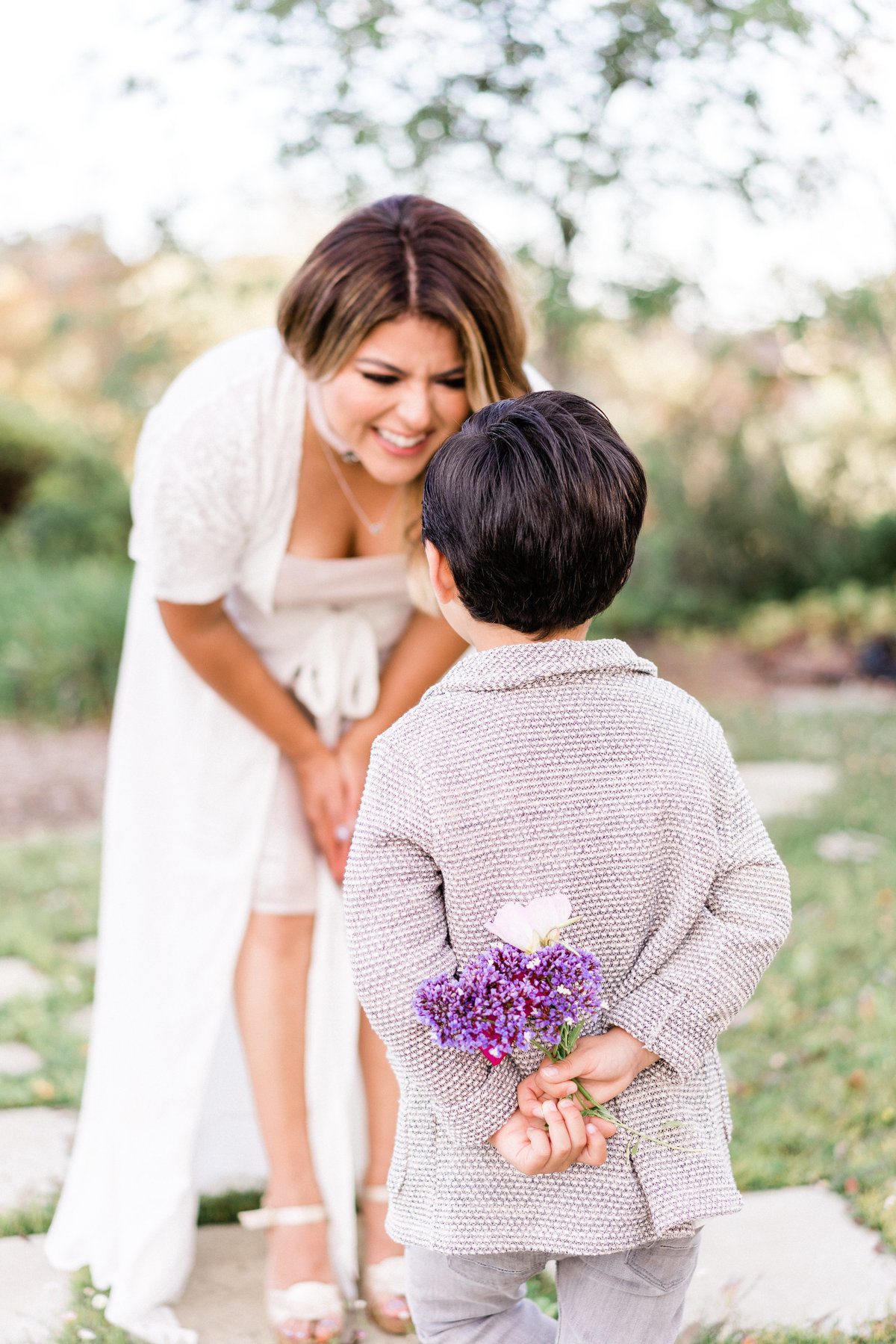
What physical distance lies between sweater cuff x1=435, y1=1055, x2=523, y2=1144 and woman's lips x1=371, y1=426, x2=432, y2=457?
3.10ft

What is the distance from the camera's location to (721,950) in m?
1.37

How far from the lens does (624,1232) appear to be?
1.38 metres

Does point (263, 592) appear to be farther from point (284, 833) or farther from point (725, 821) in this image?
point (725, 821)

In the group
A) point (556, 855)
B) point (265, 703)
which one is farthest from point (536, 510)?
point (265, 703)

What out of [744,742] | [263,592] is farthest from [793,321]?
[263,592]

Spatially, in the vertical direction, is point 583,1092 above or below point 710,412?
below

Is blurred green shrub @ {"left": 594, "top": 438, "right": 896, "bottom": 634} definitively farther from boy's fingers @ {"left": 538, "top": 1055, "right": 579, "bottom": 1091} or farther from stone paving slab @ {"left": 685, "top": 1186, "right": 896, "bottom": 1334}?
boy's fingers @ {"left": 538, "top": 1055, "right": 579, "bottom": 1091}

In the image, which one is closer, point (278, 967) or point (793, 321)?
point (278, 967)

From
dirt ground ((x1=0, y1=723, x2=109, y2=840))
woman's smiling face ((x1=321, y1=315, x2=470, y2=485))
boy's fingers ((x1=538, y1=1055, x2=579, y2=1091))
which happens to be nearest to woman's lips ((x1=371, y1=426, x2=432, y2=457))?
woman's smiling face ((x1=321, y1=315, x2=470, y2=485))

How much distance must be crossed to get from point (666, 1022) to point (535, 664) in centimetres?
41

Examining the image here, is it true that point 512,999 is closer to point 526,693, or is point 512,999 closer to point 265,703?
point 526,693

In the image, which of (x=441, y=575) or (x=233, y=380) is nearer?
(x=441, y=575)

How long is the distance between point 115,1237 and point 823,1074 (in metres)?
1.58

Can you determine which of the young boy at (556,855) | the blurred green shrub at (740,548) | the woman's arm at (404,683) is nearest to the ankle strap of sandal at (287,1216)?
the woman's arm at (404,683)
